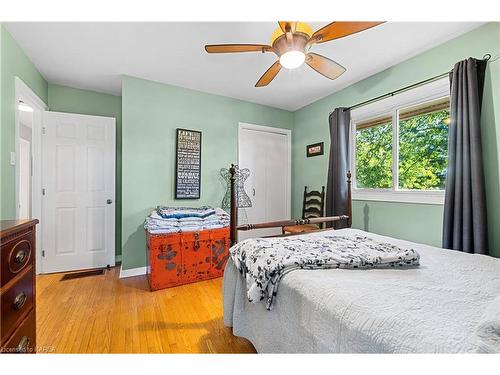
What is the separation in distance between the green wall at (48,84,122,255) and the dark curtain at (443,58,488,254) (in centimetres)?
387

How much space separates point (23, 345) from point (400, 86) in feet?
11.5

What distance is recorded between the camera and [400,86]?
2.48 meters

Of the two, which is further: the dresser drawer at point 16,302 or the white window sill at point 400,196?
the white window sill at point 400,196

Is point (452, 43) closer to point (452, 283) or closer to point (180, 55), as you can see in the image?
point (452, 283)

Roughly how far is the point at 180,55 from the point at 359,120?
229 centimetres

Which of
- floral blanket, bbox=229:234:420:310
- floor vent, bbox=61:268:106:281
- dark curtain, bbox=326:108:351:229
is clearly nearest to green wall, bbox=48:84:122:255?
floor vent, bbox=61:268:106:281

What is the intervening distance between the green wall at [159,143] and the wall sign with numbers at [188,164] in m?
0.07

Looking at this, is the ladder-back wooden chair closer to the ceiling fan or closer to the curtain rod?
the curtain rod

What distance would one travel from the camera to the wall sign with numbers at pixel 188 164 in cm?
311

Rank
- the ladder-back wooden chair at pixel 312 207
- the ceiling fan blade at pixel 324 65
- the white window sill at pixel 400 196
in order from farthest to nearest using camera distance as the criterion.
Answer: the ladder-back wooden chair at pixel 312 207 → the white window sill at pixel 400 196 → the ceiling fan blade at pixel 324 65

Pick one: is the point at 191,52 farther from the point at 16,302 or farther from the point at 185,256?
the point at 16,302

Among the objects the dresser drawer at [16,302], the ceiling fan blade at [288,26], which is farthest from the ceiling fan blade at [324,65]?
the dresser drawer at [16,302]

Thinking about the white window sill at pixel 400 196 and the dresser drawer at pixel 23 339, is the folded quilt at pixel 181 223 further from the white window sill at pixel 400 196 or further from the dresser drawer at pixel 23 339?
the white window sill at pixel 400 196
